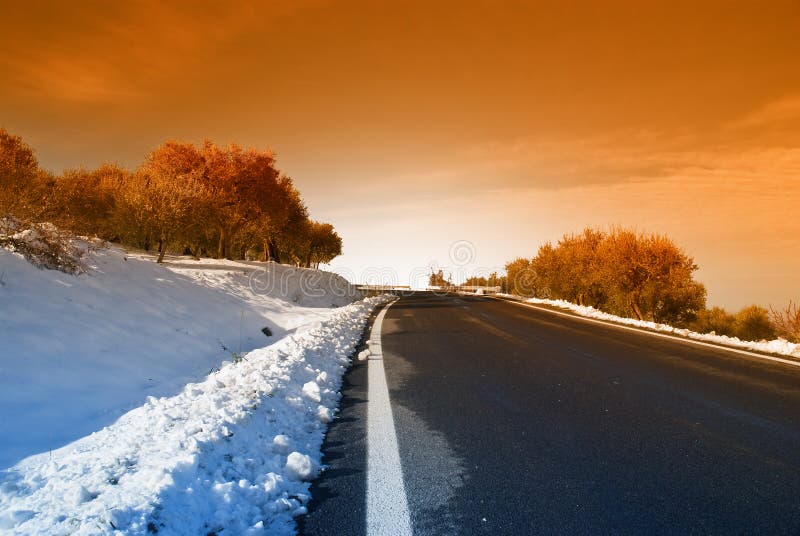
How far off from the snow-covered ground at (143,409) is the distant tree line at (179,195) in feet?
37.2

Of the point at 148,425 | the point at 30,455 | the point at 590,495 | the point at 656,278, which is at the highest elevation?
the point at 656,278

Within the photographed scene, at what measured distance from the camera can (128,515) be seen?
2.38 m

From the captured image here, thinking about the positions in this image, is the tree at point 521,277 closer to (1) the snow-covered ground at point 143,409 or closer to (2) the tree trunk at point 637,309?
(2) the tree trunk at point 637,309

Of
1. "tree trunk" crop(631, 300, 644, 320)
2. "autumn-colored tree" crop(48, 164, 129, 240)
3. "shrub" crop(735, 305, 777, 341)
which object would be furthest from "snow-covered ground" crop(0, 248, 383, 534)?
"shrub" crop(735, 305, 777, 341)

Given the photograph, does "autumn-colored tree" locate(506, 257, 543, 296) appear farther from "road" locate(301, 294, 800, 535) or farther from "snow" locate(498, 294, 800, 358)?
"road" locate(301, 294, 800, 535)

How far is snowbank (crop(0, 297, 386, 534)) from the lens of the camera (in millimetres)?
2434

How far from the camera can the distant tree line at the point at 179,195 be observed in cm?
2412

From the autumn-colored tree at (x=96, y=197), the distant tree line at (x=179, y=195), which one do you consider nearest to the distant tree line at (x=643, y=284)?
the distant tree line at (x=179, y=195)

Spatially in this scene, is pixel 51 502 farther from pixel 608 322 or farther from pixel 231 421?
pixel 608 322

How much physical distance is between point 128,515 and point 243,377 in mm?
3292

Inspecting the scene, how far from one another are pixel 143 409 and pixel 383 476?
3.63 m

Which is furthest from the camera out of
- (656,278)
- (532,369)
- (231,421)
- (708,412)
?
Answer: (656,278)

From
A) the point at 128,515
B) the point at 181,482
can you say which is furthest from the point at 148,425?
A: the point at 128,515

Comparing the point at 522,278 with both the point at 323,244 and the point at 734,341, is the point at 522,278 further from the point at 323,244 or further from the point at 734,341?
the point at 734,341
